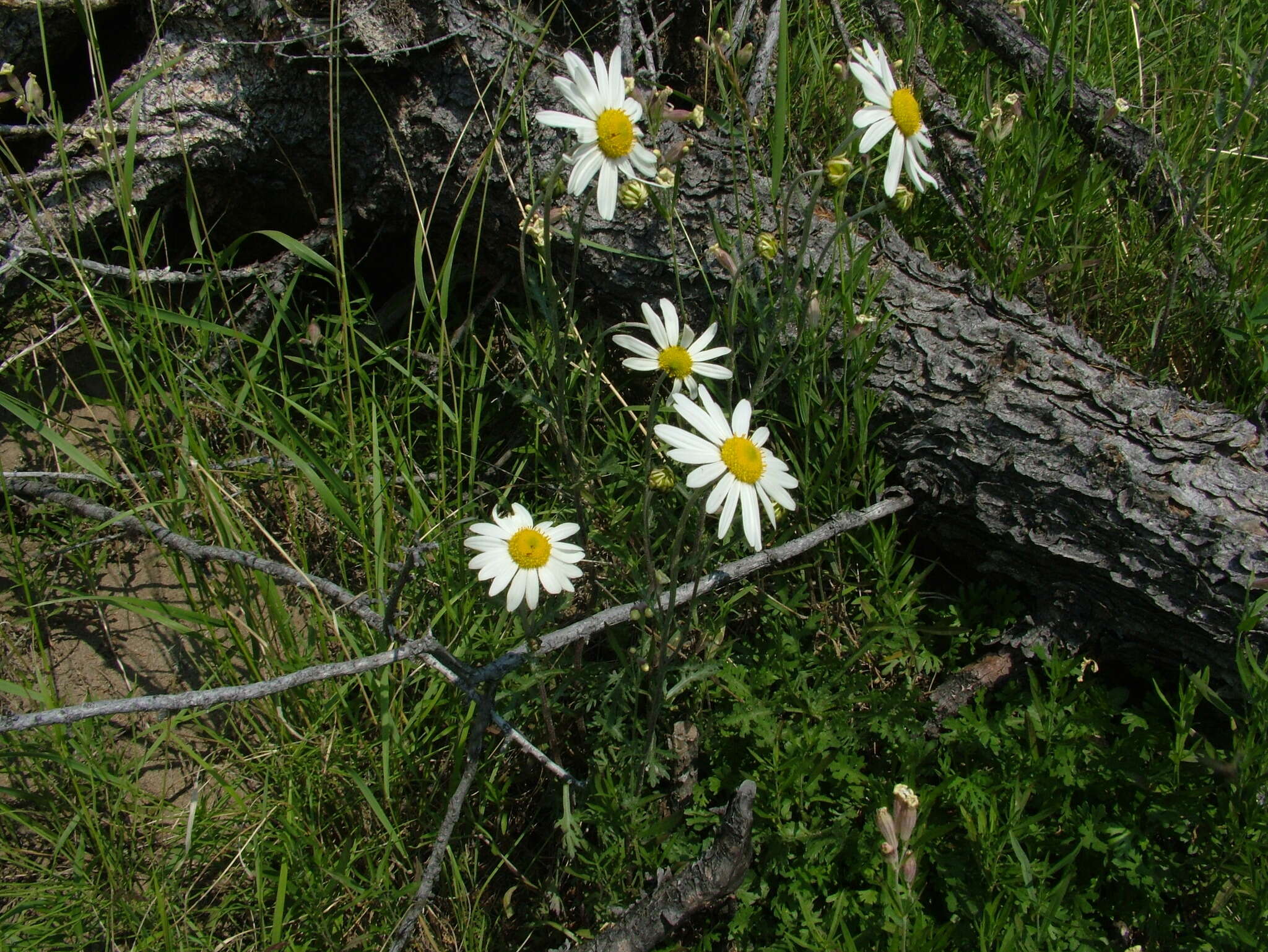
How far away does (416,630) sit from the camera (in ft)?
6.48

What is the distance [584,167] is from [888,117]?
2.05 ft

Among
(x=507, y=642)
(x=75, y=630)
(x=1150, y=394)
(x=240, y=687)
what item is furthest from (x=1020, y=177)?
(x=75, y=630)

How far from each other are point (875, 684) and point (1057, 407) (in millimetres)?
795

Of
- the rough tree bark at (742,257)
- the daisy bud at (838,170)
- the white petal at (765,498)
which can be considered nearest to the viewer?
the white petal at (765,498)

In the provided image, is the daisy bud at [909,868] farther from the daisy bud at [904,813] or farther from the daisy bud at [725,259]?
the daisy bud at [725,259]

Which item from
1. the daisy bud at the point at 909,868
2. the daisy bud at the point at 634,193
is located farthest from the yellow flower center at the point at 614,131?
the daisy bud at the point at 909,868

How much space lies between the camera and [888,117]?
5.27ft

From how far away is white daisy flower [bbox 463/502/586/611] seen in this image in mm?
1551

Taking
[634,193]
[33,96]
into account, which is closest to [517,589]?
[634,193]

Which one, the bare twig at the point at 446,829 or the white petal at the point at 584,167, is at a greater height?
the white petal at the point at 584,167

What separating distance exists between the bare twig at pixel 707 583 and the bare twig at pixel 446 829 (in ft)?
0.25

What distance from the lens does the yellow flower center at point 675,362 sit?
1676 millimetres

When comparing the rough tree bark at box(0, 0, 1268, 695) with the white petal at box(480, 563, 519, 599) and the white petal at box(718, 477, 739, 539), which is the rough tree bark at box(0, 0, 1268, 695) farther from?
the white petal at box(480, 563, 519, 599)

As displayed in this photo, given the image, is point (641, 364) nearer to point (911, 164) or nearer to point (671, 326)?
point (671, 326)
